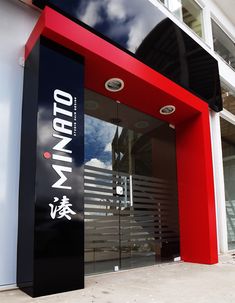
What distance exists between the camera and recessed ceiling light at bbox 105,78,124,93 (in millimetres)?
4156

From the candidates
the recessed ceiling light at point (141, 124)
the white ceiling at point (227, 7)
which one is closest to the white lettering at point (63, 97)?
the recessed ceiling light at point (141, 124)

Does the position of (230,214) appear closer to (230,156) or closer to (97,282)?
(230,156)

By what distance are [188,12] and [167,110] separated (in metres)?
2.87

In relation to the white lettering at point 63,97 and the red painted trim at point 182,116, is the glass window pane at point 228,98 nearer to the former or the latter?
the red painted trim at point 182,116

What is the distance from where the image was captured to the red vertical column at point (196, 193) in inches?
191

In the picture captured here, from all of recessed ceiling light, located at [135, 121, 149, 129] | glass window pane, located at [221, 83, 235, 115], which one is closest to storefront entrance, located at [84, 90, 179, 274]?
recessed ceiling light, located at [135, 121, 149, 129]

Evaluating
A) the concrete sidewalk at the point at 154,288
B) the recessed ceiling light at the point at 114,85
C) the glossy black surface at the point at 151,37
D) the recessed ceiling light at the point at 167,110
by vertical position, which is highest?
the glossy black surface at the point at 151,37

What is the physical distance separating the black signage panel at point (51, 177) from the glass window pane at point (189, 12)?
385cm

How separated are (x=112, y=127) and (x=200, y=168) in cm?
159

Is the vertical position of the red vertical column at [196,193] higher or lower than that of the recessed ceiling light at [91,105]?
lower

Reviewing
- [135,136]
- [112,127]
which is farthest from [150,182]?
[112,127]

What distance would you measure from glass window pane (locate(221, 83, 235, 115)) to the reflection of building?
1090 mm

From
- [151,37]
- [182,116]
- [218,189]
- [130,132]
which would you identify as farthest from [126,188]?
[218,189]

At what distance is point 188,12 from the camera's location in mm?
6680
